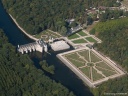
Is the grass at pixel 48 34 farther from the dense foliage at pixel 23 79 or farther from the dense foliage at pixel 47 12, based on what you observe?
the dense foliage at pixel 23 79

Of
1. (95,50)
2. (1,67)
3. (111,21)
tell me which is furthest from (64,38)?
(1,67)

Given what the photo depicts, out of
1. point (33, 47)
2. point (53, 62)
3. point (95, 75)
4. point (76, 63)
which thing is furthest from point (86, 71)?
point (33, 47)

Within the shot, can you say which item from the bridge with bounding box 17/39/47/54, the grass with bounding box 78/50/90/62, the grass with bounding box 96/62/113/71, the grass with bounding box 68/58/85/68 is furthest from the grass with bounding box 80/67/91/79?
the bridge with bounding box 17/39/47/54

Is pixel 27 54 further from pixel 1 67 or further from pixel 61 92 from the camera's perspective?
pixel 61 92

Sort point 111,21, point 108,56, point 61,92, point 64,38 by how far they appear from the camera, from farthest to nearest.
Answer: point 111,21 < point 64,38 < point 108,56 < point 61,92

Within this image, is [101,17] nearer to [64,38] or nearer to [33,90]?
[64,38]

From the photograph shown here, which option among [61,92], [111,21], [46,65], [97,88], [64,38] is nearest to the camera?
[61,92]

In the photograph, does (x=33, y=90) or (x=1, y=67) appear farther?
(x=1, y=67)

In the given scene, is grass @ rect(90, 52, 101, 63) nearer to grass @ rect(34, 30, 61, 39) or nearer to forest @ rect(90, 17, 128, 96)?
forest @ rect(90, 17, 128, 96)
